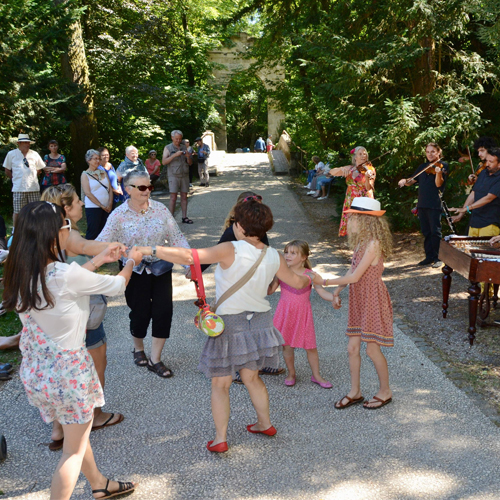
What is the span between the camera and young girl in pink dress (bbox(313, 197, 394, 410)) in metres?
4.25

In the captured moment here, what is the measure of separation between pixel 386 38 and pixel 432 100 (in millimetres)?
1421

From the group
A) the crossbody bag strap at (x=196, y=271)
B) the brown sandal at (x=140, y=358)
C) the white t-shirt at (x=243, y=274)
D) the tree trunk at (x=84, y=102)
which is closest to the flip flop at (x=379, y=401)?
the white t-shirt at (x=243, y=274)

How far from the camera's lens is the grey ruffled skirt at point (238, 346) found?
12.2 ft

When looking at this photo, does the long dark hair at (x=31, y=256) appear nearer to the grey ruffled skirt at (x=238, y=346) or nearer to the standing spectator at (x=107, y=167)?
the grey ruffled skirt at (x=238, y=346)

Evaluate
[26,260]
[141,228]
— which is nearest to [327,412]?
[141,228]

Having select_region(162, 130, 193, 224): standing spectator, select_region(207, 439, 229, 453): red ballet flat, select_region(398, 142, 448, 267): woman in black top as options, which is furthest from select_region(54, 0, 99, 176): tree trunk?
select_region(207, 439, 229, 453): red ballet flat

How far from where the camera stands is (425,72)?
10.4m

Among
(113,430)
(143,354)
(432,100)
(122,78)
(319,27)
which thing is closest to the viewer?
(113,430)

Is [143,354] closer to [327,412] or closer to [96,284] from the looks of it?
[327,412]

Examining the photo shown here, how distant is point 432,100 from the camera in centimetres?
991

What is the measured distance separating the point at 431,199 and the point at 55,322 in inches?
272

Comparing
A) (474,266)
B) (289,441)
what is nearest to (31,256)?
(289,441)

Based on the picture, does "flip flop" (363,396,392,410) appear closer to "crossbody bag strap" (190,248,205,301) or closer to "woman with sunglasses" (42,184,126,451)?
"crossbody bag strap" (190,248,205,301)

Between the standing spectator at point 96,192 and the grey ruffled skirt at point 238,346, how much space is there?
5415 millimetres
